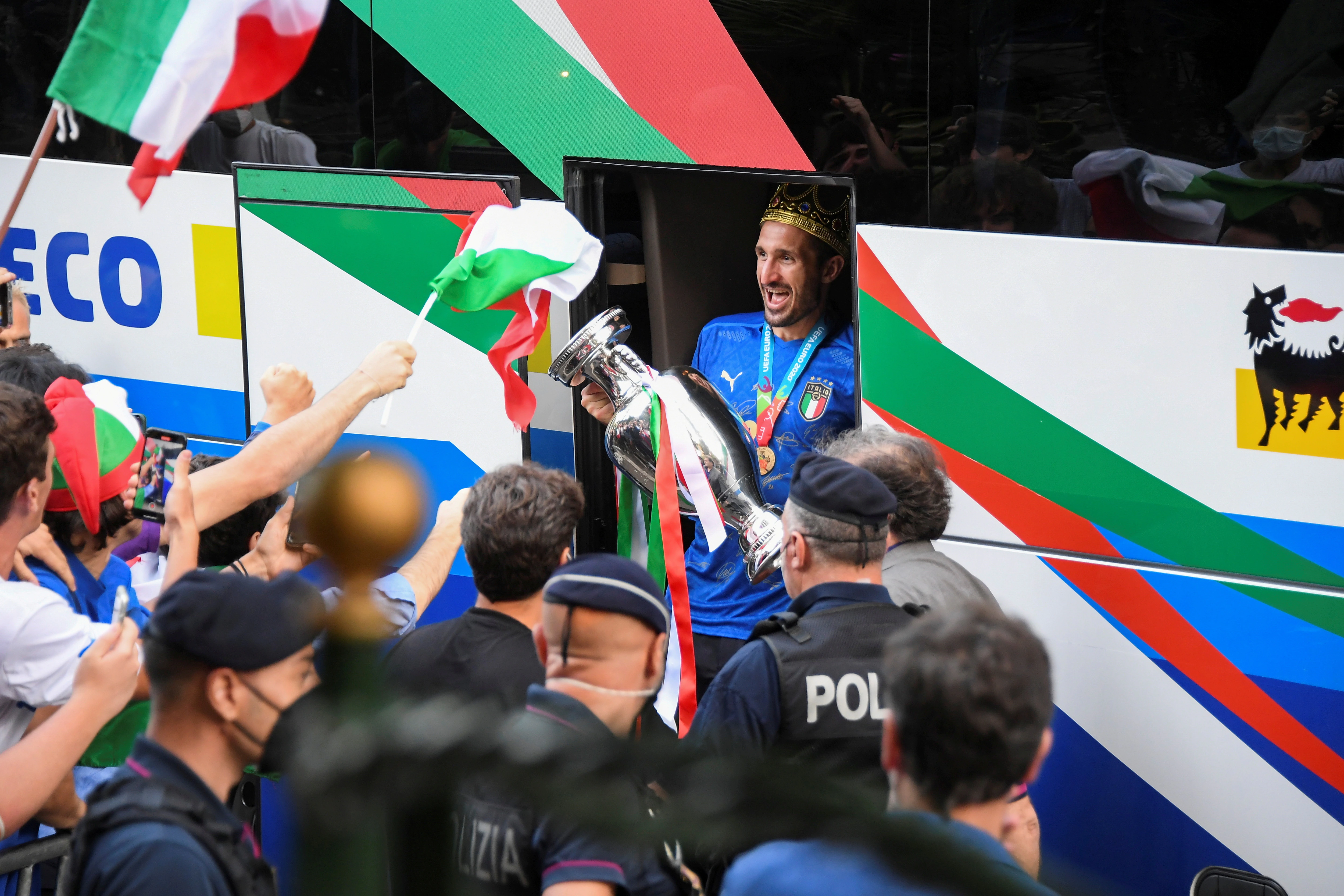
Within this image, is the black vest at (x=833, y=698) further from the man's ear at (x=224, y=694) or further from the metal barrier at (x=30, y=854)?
the metal barrier at (x=30, y=854)

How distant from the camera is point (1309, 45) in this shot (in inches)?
113

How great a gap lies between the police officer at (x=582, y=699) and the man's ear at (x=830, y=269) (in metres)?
2.83

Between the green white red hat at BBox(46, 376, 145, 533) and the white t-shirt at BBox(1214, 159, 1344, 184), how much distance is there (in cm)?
294

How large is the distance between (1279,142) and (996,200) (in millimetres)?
710

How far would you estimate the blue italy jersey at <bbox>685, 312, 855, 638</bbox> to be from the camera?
14.8ft

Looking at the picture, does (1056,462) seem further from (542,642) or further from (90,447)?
(90,447)

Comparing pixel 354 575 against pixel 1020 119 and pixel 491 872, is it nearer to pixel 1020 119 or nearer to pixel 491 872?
pixel 491 872

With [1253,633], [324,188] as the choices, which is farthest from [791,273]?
[1253,633]

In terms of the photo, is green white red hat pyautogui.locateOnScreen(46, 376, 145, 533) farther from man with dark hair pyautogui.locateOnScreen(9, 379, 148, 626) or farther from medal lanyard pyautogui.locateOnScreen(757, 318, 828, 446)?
medal lanyard pyautogui.locateOnScreen(757, 318, 828, 446)

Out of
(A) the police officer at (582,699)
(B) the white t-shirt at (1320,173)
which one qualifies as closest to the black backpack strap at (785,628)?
(A) the police officer at (582,699)

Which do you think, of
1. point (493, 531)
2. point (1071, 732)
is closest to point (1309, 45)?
point (1071, 732)

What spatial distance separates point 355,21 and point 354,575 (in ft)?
14.2

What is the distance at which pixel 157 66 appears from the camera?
2137 mm

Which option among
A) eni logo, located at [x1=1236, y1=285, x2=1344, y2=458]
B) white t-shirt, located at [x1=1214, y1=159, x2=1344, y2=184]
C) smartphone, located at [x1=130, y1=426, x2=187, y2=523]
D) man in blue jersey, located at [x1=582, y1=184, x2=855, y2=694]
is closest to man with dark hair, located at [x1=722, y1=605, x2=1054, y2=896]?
eni logo, located at [x1=1236, y1=285, x2=1344, y2=458]
